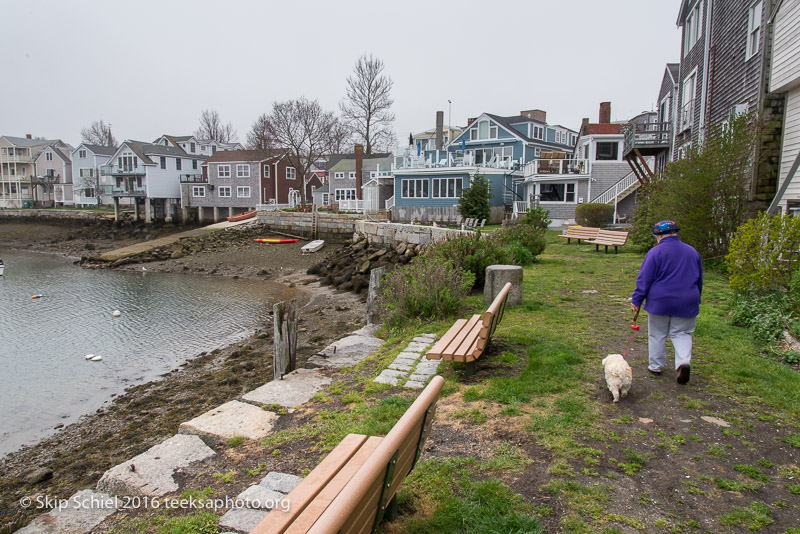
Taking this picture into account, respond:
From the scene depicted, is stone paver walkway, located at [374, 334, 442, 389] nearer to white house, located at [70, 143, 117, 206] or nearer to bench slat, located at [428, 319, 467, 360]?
bench slat, located at [428, 319, 467, 360]

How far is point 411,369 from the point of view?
6656mm

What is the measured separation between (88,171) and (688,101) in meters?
71.1

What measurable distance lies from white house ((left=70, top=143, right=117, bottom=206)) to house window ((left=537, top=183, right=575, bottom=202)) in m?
56.6

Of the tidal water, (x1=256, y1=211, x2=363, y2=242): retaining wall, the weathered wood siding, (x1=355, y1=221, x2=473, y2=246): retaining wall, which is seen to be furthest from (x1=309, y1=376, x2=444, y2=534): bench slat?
(x1=256, y1=211, x2=363, y2=242): retaining wall

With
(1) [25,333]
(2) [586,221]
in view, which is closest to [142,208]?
(1) [25,333]

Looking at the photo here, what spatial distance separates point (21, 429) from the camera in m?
8.81

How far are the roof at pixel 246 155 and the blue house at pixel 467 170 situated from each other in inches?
735

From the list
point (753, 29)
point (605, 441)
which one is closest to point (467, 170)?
point (753, 29)

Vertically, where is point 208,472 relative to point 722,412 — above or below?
below

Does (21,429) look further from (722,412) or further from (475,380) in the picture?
(722,412)

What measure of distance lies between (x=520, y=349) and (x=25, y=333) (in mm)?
16147

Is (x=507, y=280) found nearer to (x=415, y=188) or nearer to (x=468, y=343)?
(x=468, y=343)

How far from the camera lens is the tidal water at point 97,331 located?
397 inches

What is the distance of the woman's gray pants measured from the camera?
5.48 m
